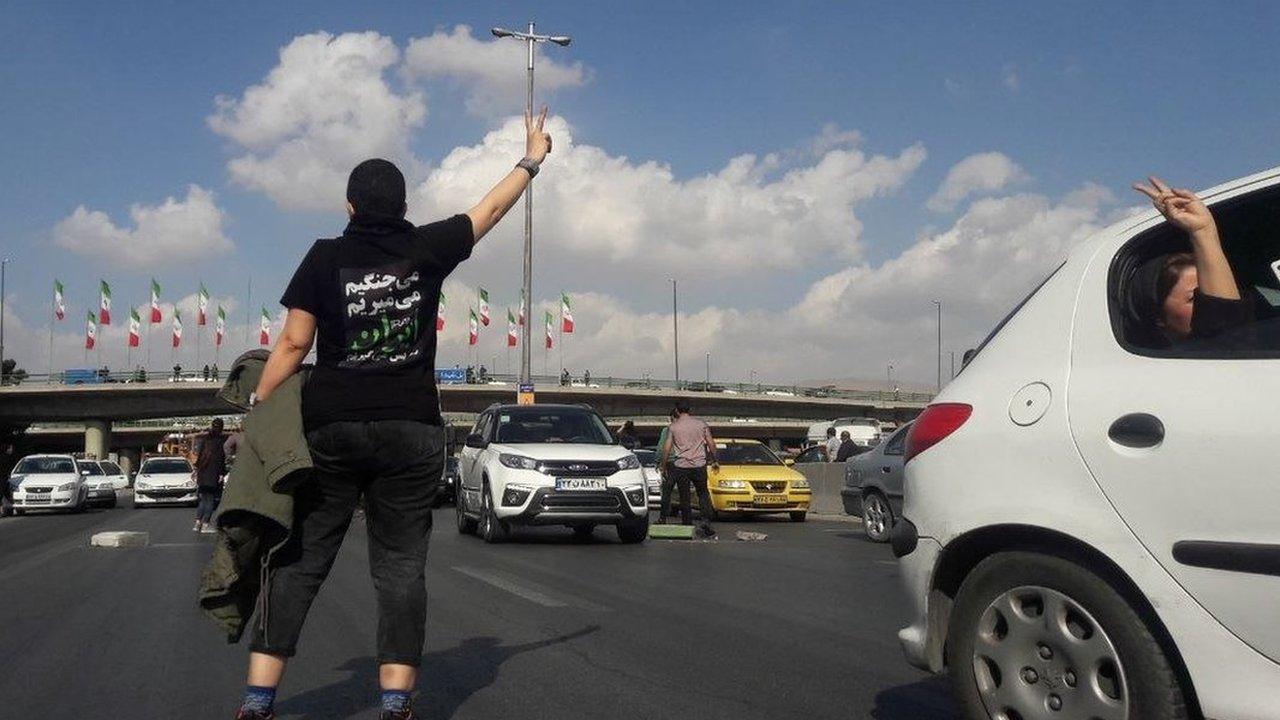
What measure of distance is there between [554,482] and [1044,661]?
1099 centimetres

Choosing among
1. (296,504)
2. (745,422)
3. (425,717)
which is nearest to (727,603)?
(425,717)

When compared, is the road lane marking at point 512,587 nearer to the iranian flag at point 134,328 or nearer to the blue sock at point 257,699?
the blue sock at point 257,699

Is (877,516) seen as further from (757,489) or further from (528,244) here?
(528,244)

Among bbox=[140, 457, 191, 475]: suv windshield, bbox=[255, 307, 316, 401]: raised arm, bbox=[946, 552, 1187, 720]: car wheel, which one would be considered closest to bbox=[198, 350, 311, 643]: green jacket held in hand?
bbox=[255, 307, 316, 401]: raised arm

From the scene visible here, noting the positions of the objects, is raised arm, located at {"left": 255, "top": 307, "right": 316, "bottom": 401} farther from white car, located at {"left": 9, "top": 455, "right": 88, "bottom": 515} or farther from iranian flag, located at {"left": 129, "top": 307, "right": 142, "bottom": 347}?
iranian flag, located at {"left": 129, "top": 307, "right": 142, "bottom": 347}

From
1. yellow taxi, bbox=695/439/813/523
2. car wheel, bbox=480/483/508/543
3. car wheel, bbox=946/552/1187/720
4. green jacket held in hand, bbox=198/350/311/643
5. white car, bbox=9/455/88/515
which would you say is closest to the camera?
car wheel, bbox=946/552/1187/720

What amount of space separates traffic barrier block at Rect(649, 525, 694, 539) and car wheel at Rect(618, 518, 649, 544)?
0.55m

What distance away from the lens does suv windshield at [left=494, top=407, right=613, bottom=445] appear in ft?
51.0

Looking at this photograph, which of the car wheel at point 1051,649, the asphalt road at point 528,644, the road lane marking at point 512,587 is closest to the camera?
the car wheel at point 1051,649

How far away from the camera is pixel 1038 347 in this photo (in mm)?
3980

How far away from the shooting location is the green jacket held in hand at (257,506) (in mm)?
4074

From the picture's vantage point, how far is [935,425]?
4.19 meters

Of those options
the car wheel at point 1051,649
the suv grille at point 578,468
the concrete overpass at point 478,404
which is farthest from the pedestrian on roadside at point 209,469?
the concrete overpass at point 478,404

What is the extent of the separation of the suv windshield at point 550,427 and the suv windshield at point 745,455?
6.06m
